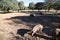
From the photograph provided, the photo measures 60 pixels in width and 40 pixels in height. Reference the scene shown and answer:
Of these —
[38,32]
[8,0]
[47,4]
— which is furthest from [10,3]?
[38,32]

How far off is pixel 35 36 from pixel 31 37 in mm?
344

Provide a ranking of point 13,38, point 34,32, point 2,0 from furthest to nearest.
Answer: point 2,0 < point 34,32 < point 13,38

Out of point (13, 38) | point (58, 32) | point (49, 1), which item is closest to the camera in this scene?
point (58, 32)

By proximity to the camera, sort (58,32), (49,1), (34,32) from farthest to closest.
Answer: (49,1) < (34,32) < (58,32)

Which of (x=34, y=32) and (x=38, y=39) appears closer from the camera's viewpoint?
(x=38, y=39)

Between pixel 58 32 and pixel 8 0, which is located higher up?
pixel 58 32

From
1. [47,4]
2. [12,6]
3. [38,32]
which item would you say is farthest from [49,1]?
[38,32]

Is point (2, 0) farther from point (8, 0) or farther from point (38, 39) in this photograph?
point (38, 39)

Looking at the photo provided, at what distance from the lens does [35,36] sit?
9883 mm

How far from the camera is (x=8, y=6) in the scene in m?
50.1

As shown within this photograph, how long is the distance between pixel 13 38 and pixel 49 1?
159ft

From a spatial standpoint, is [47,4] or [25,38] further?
[47,4]

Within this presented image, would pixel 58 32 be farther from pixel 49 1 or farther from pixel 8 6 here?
pixel 49 1

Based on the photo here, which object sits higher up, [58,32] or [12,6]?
[58,32]
